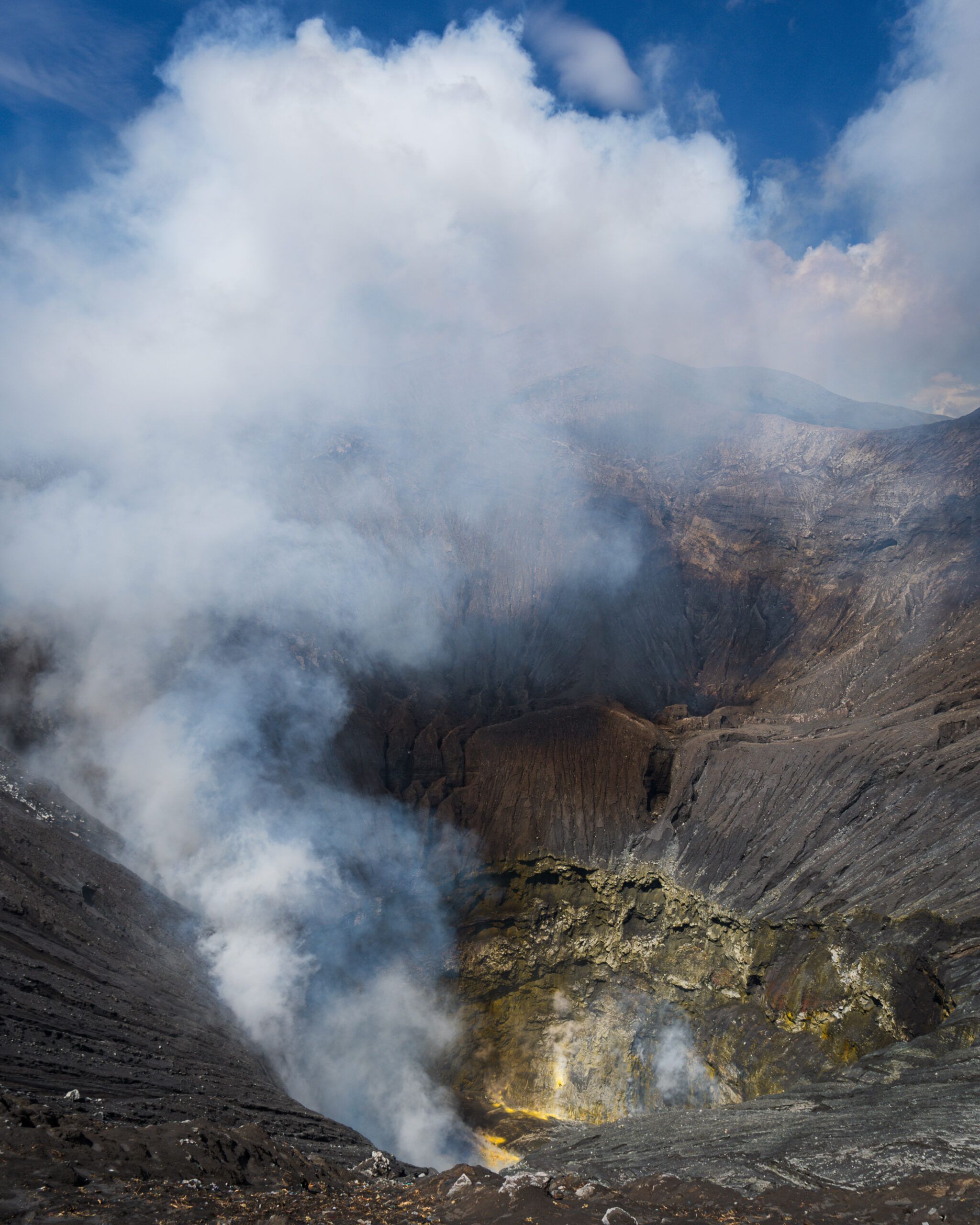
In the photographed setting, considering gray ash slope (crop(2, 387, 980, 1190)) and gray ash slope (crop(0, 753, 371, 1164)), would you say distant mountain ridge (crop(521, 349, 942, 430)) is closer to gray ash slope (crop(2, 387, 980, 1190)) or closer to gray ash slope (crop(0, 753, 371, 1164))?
gray ash slope (crop(2, 387, 980, 1190))

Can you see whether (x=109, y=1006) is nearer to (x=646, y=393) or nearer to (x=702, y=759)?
(x=702, y=759)

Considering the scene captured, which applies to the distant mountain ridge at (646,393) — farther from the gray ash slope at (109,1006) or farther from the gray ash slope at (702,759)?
the gray ash slope at (109,1006)

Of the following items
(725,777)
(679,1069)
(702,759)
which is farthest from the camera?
(702,759)

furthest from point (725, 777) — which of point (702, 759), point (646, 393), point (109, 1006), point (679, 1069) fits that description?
point (646, 393)

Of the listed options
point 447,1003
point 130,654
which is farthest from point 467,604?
point 447,1003

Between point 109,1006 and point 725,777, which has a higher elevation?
point 725,777

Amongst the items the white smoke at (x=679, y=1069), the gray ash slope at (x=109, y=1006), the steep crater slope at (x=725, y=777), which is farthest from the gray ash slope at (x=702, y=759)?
the white smoke at (x=679, y=1069)

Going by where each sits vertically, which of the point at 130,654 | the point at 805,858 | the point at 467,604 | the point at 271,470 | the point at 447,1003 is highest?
the point at 271,470

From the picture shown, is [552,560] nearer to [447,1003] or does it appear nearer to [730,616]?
[730,616]
